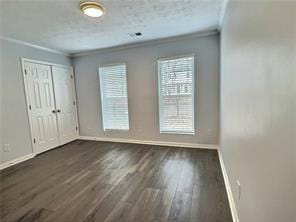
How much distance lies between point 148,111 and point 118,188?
87.6 inches

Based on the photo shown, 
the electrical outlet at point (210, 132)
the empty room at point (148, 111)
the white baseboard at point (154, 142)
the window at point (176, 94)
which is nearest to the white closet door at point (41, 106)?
the empty room at point (148, 111)

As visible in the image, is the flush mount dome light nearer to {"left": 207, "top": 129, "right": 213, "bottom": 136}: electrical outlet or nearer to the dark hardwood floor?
the dark hardwood floor

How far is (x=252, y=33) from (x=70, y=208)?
2533 mm

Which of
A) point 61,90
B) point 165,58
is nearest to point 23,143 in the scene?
point 61,90

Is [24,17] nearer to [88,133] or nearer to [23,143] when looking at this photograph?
[23,143]

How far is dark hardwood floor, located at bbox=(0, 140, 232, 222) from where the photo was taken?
188cm

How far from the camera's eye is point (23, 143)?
367cm

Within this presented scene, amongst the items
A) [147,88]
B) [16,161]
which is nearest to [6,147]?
[16,161]

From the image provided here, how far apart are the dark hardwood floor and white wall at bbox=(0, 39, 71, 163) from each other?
1.32 ft

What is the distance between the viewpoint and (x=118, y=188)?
239cm

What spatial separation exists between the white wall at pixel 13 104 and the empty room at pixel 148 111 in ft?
0.07

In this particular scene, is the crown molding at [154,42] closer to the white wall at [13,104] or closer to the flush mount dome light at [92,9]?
the white wall at [13,104]

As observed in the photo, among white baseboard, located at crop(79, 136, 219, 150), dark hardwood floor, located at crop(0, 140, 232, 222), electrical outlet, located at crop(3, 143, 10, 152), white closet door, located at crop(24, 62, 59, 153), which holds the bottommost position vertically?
dark hardwood floor, located at crop(0, 140, 232, 222)

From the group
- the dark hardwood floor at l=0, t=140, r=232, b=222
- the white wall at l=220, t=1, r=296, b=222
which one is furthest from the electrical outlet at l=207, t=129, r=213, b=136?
the white wall at l=220, t=1, r=296, b=222
